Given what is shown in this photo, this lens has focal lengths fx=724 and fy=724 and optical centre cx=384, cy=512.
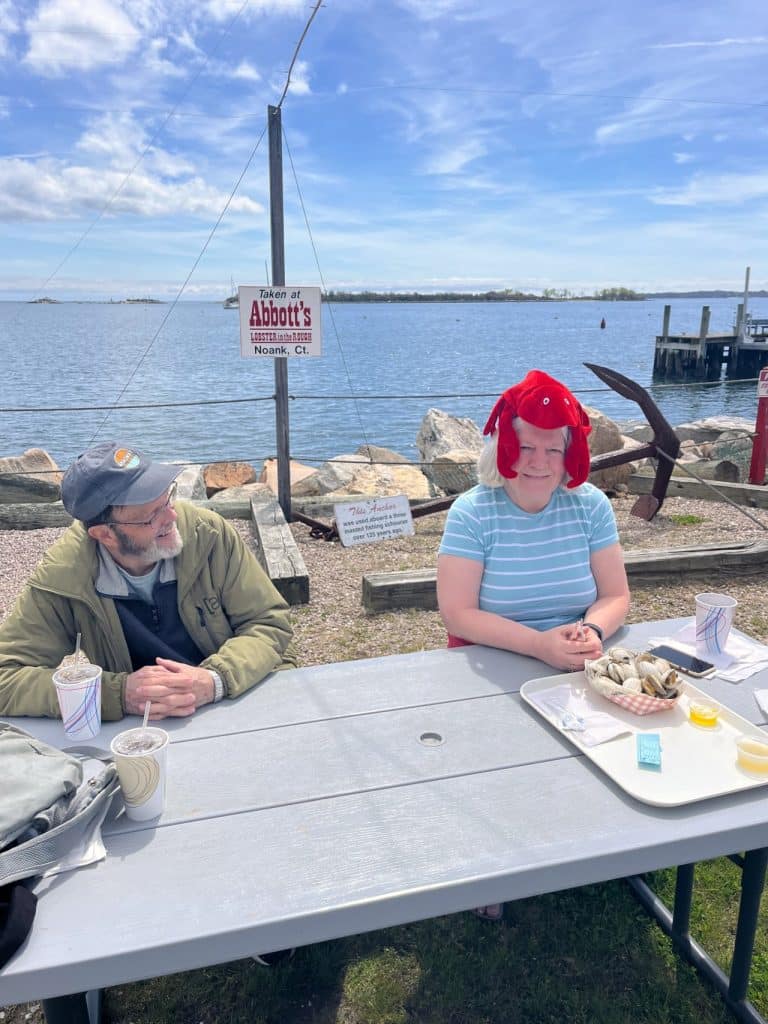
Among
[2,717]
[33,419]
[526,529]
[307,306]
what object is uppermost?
[307,306]

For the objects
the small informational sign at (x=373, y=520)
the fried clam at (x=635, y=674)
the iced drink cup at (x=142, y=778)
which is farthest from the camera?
the small informational sign at (x=373, y=520)

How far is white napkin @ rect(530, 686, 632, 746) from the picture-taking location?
5.37 feet

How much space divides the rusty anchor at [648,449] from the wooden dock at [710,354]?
112 feet

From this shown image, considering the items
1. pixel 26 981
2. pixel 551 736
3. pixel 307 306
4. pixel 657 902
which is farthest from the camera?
pixel 307 306

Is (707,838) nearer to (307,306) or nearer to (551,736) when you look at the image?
(551,736)

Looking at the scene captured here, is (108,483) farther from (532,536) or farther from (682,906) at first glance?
(682,906)

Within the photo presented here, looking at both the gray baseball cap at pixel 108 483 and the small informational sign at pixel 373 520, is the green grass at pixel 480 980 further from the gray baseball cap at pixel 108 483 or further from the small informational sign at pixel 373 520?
the small informational sign at pixel 373 520

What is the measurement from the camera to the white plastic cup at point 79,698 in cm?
165

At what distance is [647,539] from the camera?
19.2ft

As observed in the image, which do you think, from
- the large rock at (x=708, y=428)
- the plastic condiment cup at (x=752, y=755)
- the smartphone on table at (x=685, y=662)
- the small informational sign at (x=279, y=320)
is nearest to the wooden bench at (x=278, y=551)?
the small informational sign at (x=279, y=320)

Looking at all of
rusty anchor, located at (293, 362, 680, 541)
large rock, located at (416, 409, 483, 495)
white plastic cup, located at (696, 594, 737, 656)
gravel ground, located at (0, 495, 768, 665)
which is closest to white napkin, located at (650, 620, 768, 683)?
white plastic cup, located at (696, 594, 737, 656)

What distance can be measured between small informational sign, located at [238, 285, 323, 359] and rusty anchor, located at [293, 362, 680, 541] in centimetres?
143

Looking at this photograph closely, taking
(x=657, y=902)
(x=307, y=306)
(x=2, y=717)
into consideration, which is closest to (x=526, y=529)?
(x=657, y=902)

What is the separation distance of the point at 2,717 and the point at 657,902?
78.0 inches
